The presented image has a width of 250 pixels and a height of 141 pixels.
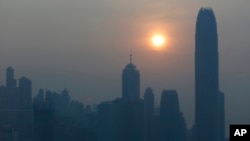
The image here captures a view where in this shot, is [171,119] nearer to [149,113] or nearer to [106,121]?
[149,113]

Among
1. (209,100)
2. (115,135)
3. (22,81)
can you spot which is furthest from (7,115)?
(209,100)

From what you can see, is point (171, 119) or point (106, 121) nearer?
point (106, 121)

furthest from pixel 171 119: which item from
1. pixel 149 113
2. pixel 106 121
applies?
pixel 106 121

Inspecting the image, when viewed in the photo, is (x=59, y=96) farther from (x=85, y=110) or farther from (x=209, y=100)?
(x=209, y=100)

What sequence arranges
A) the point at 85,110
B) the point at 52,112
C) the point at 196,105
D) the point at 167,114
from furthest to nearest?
the point at 196,105 → the point at 167,114 → the point at 52,112 → the point at 85,110
